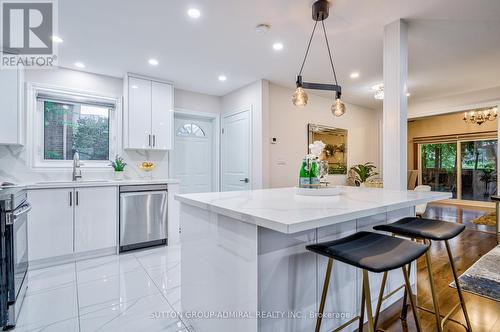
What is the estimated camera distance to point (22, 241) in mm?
2148

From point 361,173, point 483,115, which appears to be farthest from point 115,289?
point 483,115

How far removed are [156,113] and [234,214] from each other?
321cm

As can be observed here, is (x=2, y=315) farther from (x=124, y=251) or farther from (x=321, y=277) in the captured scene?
(x=321, y=277)

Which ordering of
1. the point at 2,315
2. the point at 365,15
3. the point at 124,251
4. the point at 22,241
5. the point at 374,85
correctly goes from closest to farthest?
the point at 2,315, the point at 22,241, the point at 365,15, the point at 124,251, the point at 374,85

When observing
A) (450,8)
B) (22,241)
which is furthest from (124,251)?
(450,8)

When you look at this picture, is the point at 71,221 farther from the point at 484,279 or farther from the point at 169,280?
the point at 484,279

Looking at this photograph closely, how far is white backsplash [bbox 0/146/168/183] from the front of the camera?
120 inches

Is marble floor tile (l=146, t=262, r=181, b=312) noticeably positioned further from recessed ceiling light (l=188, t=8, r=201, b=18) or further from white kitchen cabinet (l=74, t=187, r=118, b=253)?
recessed ceiling light (l=188, t=8, r=201, b=18)

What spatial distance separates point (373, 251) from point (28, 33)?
12.0ft

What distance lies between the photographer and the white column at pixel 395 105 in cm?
233

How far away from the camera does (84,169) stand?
3.54m

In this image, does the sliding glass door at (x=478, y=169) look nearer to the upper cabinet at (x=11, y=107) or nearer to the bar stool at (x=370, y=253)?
the bar stool at (x=370, y=253)

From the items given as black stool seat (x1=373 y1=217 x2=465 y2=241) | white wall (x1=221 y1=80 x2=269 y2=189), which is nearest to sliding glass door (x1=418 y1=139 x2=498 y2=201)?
white wall (x1=221 y1=80 x2=269 y2=189)

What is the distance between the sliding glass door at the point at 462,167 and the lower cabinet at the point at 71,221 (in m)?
9.31
